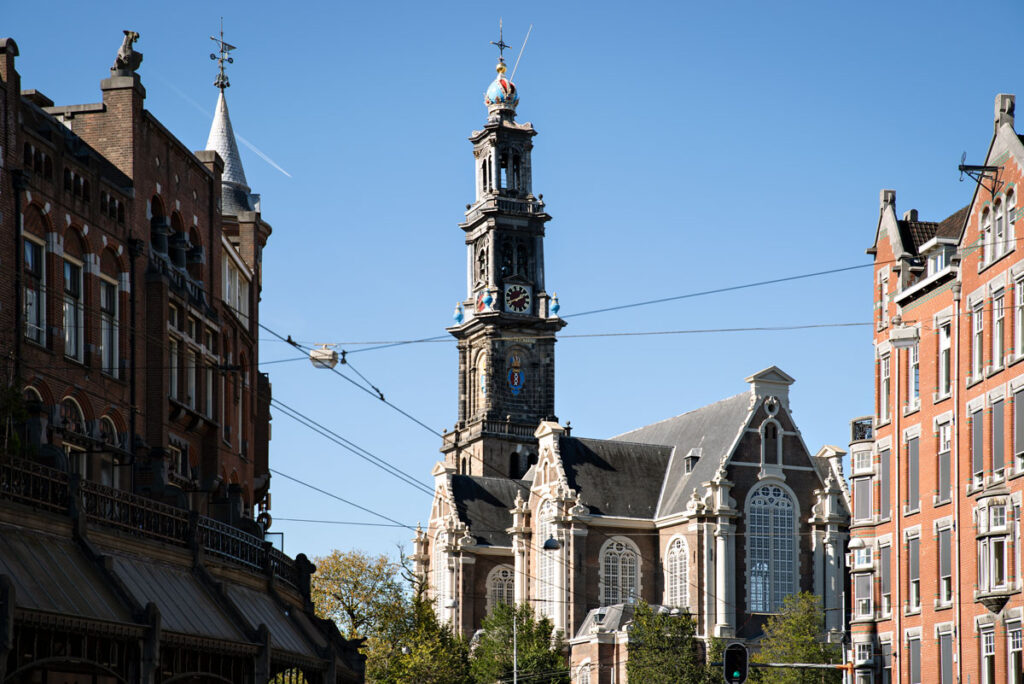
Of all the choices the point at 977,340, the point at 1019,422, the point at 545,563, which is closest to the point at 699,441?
the point at 545,563

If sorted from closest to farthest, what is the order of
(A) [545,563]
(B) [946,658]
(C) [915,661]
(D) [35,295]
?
(D) [35,295] → (B) [946,658] → (C) [915,661] → (A) [545,563]

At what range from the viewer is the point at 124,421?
37.6 m

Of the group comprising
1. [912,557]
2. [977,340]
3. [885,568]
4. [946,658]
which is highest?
[977,340]

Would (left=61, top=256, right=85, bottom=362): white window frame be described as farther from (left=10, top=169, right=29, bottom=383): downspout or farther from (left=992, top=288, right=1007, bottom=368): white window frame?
(left=992, top=288, right=1007, bottom=368): white window frame

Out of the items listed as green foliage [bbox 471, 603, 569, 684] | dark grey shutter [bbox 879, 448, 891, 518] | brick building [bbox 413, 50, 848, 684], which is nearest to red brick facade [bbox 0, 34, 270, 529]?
dark grey shutter [bbox 879, 448, 891, 518]

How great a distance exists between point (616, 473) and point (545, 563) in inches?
276

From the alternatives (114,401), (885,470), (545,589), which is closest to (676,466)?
(545,589)

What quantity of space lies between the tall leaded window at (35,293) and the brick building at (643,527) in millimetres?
47166

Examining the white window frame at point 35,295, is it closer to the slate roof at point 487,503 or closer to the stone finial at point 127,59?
the stone finial at point 127,59

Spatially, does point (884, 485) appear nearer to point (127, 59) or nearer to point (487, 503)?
A: point (127, 59)

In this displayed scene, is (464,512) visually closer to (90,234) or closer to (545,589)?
(545,589)

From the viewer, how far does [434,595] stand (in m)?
110

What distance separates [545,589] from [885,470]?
153 feet

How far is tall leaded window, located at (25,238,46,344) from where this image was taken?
3309cm
